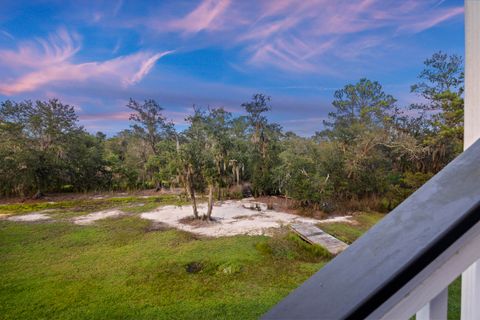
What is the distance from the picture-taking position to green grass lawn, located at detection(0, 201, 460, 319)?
3.37m

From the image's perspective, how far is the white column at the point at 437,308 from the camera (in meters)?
0.32

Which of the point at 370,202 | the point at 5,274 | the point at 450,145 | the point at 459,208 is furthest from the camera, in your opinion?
the point at 370,202

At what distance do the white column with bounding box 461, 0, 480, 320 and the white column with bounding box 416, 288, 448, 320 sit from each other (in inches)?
3.1

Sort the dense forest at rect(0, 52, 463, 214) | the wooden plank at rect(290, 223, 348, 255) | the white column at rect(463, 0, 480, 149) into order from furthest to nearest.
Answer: the dense forest at rect(0, 52, 463, 214)
the wooden plank at rect(290, 223, 348, 255)
the white column at rect(463, 0, 480, 149)

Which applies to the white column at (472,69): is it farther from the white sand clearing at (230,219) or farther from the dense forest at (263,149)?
the dense forest at (263,149)

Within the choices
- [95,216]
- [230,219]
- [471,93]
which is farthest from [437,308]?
[95,216]

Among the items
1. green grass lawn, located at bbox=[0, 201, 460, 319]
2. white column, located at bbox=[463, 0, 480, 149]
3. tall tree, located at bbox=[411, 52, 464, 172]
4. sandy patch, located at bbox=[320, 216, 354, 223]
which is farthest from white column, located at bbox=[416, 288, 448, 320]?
tall tree, located at bbox=[411, 52, 464, 172]

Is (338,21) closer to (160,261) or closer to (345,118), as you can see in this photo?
(160,261)

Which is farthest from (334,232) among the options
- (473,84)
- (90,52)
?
(90,52)

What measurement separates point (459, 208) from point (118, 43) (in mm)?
7217

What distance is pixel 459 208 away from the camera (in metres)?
0.29

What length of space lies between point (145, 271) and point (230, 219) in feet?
12.3

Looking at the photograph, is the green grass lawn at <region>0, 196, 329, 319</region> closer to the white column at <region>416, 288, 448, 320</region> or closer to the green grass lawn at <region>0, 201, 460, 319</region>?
the green grass lawn at <region>0, 201, 460, 319</region>

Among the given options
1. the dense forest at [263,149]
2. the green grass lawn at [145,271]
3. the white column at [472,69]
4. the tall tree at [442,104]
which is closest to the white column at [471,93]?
the white column at [472,69]
